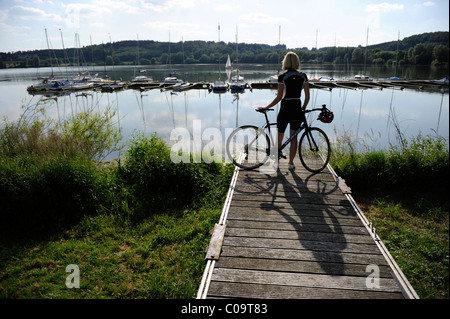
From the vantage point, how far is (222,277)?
280cm

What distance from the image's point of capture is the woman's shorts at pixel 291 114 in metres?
5.11

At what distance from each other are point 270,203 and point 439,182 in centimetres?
414

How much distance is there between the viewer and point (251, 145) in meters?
5.85

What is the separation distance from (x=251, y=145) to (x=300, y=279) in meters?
3.43

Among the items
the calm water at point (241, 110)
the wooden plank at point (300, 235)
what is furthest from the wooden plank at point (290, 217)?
the calm water at point (241, 110)

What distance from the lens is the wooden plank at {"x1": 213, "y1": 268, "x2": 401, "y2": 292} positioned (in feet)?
8.64

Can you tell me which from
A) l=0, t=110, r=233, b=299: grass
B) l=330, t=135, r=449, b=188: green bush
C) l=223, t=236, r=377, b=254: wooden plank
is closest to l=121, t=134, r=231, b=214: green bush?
l=0, t=110, r=233, b=299: grass

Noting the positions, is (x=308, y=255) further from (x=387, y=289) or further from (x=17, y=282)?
(x=17, y=282)

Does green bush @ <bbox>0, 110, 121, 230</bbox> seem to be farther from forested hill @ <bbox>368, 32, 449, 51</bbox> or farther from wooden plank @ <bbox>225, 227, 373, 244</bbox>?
forested hill @ <bbox>368, 32, 449, 51</bbox>

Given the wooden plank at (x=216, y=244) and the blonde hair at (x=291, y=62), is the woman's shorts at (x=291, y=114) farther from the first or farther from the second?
the wooden plank at (x=216, y=244)

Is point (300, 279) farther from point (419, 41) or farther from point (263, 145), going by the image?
point (419, 41)

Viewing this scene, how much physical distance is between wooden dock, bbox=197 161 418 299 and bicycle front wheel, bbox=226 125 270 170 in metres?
1.13
